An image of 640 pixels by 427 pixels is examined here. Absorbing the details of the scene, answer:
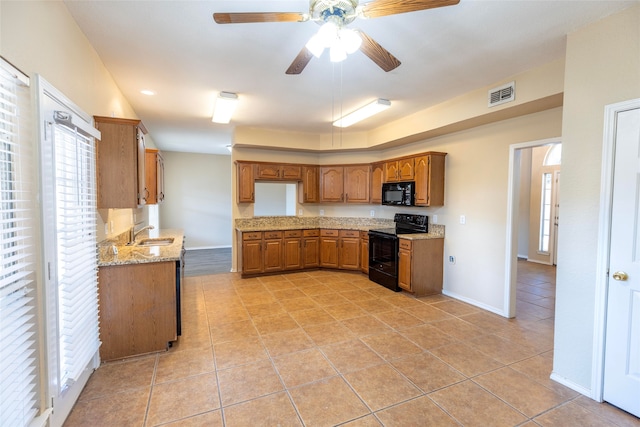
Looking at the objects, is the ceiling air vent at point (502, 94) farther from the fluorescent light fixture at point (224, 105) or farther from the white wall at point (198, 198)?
the white wall at point (198, 198)

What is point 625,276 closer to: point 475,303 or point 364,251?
point 475,303

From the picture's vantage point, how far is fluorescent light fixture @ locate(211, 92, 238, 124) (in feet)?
11.7

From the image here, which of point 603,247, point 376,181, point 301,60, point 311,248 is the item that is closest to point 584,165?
point 603,247

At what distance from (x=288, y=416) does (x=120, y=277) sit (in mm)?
1864

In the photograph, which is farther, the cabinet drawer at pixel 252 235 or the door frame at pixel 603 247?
the cabinet drawer at pixel 252 235

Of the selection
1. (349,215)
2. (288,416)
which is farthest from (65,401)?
(349,215)

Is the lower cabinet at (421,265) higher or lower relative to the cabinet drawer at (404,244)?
lower

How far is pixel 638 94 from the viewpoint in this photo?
191 centimetres

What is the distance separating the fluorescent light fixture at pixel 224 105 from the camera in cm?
357

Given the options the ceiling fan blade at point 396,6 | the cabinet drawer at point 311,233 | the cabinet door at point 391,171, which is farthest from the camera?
the cabinet drawer at point 311,233

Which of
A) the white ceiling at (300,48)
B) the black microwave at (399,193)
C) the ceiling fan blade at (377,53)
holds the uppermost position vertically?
the white ceiling at (300,48)

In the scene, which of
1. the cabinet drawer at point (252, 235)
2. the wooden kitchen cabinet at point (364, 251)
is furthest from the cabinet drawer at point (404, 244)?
the cabinet drawer at point (252, 235)

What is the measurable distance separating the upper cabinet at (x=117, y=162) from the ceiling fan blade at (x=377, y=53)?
217cm

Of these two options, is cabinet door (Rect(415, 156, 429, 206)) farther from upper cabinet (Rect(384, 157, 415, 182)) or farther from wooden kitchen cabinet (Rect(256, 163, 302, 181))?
wooden kitchen cabinet (Rect(256, 163, 302, 181))
